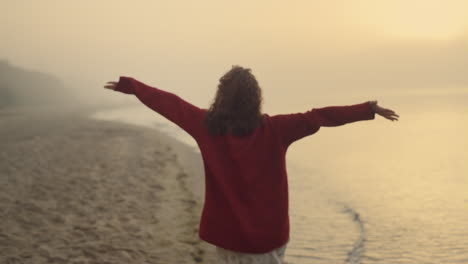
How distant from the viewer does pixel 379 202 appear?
10266mm

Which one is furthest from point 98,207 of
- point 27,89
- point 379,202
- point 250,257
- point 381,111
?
point 27,89

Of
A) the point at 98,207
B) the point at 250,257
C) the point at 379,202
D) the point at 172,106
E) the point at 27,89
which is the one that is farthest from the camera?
the point at 27,89

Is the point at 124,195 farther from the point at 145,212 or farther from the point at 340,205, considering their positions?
the point at 340,205

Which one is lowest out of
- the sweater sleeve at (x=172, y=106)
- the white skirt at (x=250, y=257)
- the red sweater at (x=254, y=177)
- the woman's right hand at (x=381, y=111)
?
the white skirt at (x=250, y=257)

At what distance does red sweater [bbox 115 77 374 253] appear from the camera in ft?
8.93

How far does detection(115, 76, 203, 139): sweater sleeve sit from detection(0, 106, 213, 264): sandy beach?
292cm

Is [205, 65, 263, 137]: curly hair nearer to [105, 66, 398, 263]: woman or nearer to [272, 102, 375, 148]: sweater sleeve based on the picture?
[105, 66, 398, 263]: woman

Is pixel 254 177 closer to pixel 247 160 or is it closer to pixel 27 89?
pixel 247 160

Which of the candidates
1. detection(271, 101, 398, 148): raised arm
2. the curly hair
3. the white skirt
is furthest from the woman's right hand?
the white skirt

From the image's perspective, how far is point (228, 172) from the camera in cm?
276

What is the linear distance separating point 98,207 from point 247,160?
5435 mm

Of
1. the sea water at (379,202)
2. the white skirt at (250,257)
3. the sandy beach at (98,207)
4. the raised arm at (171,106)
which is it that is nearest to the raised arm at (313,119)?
the raised arm at (171,106)

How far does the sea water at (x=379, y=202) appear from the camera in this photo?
706 cm

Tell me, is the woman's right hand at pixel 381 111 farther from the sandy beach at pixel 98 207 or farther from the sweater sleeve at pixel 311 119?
the sandy beach at pixel 98 207
